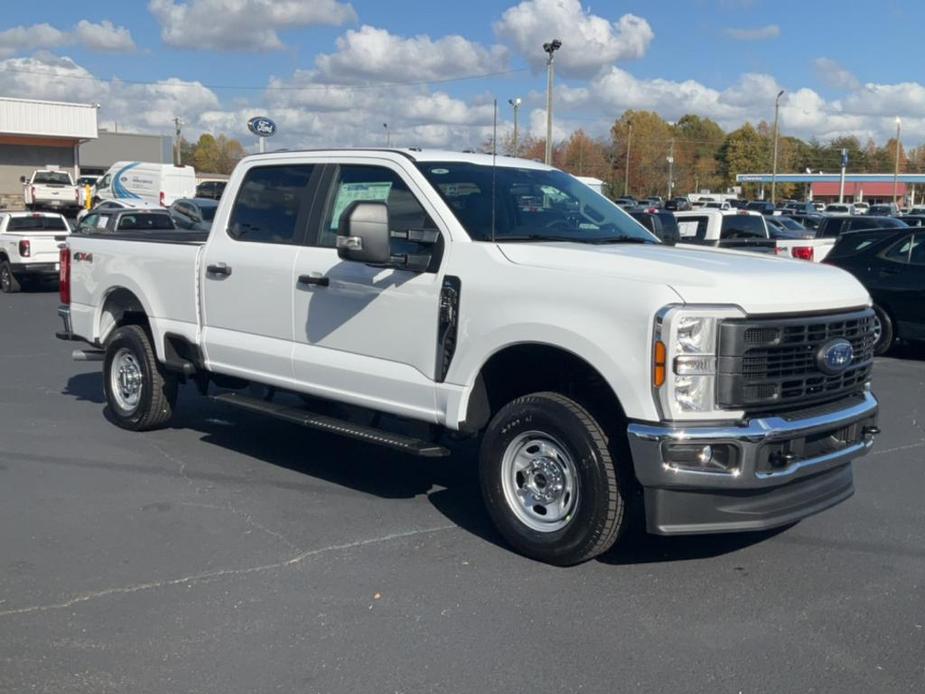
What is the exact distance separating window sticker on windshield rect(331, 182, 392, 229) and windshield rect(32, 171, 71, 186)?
148ft

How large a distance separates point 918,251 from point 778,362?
8.93 meters

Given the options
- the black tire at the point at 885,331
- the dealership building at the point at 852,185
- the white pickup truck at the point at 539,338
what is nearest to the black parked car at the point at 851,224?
the black tire at the point at 885,331

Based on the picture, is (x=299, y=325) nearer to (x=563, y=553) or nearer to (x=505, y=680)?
(x=563, y=553)

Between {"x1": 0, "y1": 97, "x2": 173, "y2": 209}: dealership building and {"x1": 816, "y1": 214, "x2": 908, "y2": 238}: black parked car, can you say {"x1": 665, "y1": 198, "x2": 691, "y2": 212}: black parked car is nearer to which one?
{"x1": 816, "y1": 214, "x2": 908, "y2": 238}: black parked car

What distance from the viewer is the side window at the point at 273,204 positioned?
270 inches

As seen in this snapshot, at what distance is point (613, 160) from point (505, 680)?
294ft

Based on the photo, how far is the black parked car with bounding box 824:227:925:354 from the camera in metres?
12.6

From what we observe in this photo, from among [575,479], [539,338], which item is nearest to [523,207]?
[539,338]

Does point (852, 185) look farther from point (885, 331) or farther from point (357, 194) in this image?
point (357, 194)

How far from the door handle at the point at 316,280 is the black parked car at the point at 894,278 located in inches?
334

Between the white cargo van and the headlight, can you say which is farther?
the white cargo van

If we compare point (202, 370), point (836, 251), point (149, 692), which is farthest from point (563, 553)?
point (836, 251)

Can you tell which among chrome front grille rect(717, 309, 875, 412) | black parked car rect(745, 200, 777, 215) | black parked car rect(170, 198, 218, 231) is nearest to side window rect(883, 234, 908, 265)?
chrome front grille rect(717, 309, 875, 412)

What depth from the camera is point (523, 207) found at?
6363 mm
